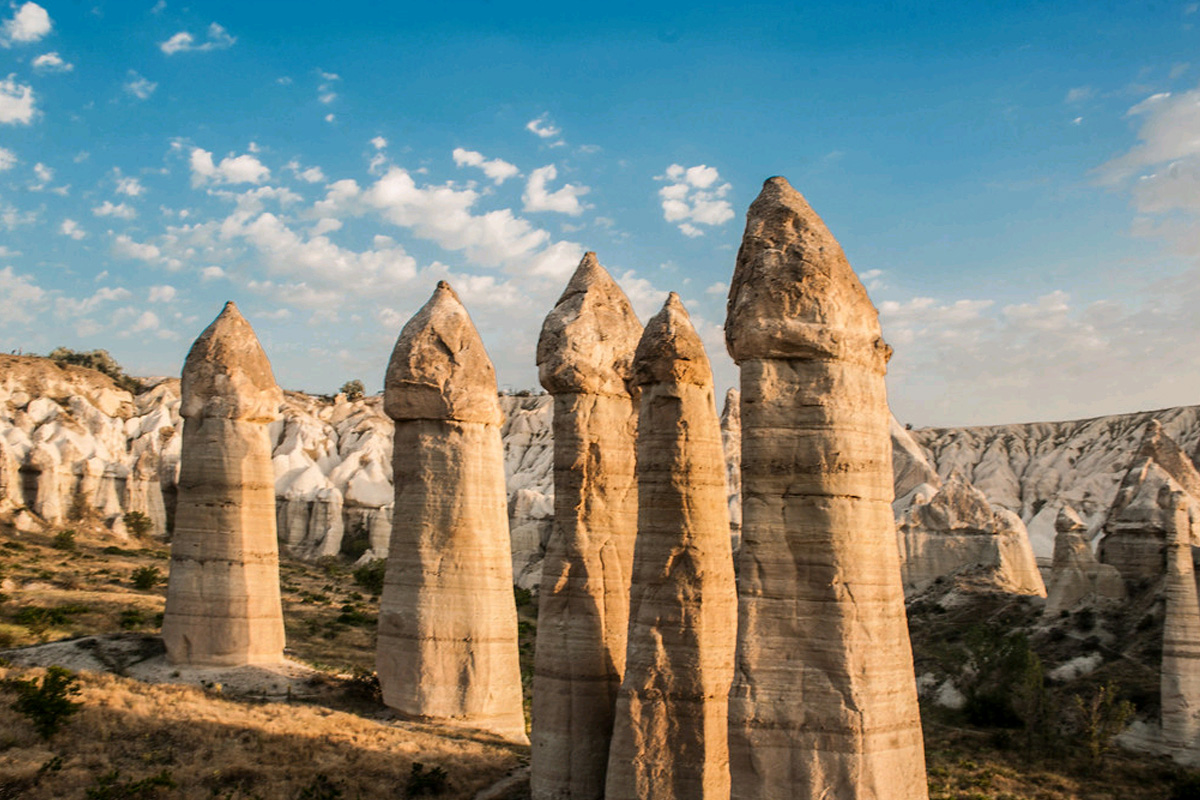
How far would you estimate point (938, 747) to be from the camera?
22.7 metres

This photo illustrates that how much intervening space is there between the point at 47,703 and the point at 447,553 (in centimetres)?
612

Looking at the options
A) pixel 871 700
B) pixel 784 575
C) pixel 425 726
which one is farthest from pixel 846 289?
pixel 425 726

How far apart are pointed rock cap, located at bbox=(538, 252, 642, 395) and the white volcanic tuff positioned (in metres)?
50.3

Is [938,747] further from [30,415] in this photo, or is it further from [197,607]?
[30,415]

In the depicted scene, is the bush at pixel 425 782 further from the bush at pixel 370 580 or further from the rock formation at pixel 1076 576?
the rock formation at pixel 1076 576

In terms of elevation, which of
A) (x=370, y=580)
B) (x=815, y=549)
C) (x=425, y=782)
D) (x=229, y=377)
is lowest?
(x=425, y=782)

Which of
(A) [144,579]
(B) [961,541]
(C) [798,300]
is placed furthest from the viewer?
(B) [961,541]

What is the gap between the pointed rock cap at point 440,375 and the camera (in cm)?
1684

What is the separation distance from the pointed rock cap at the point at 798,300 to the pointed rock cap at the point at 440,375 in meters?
7.60

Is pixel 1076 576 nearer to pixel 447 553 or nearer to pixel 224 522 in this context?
pixel 447 553

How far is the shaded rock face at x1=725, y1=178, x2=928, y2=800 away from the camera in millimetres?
8469

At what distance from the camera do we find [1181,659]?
839 inches

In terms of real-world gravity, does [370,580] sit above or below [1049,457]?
below

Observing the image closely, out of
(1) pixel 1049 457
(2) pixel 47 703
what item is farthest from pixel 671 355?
(1) pixel 1049 457
